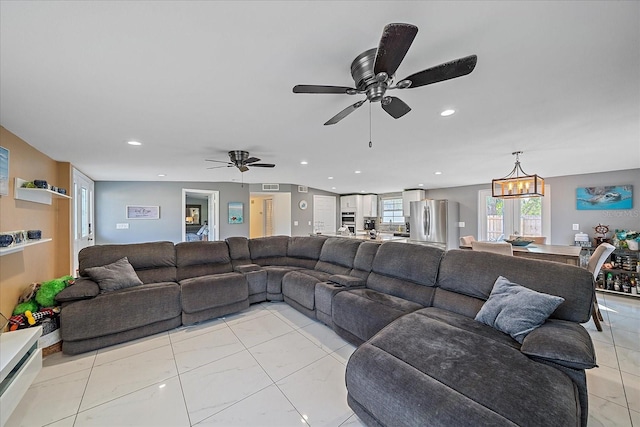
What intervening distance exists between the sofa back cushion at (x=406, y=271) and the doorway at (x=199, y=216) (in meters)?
5.17

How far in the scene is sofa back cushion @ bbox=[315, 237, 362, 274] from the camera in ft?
11.2

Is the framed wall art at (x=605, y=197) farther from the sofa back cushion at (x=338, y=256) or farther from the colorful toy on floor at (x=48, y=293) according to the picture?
the colorful toy on floor at (x=48, y=293)

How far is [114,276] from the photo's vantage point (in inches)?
105

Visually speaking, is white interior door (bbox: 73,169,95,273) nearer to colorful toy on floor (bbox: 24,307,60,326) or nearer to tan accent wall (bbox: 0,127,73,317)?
tan accent wall (bbox: 0,127,73,317)

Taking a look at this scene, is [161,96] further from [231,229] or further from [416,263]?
[231,229]

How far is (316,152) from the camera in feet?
12.3

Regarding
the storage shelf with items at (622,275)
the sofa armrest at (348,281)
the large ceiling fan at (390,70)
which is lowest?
the storage shelf with items at (622,275)

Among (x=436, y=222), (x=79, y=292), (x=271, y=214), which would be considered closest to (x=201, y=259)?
(x=79, y=292)

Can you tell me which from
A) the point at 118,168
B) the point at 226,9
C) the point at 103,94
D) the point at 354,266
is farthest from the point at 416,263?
the point at 118,168

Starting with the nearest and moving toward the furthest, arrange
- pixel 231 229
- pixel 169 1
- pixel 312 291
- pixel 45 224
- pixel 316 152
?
pixel 169 1
pixel 312 291
pixel 45 224
pixel 316 152
pixel 231 229

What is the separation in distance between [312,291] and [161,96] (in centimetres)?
247

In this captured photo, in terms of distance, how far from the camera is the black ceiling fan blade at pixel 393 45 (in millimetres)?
1053

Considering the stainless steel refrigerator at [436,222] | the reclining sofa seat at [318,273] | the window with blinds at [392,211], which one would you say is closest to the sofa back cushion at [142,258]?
the reclining sofa seat at [318,273]

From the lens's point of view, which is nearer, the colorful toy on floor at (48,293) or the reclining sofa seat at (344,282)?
the colorful toy on floor at (48,293)
